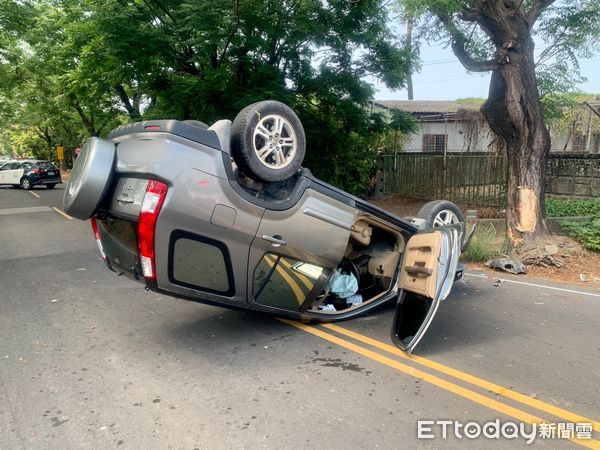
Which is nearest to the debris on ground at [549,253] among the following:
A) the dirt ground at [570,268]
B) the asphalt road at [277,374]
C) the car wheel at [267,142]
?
the dirt ground at [570,268]

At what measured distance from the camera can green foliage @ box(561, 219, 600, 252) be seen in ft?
27.6

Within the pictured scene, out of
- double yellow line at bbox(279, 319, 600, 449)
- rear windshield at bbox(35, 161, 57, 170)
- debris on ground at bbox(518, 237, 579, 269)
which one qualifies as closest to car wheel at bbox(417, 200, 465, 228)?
double yellow line at bbox(279, 319, 600, 449)

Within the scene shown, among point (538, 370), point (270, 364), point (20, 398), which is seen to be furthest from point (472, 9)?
point (20, 398)

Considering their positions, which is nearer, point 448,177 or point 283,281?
point 283,281

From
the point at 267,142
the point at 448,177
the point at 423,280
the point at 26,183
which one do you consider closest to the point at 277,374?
the point at 423,280

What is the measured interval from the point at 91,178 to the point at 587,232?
8363 mm

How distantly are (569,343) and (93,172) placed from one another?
14.6 feet

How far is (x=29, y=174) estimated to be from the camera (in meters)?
27.7

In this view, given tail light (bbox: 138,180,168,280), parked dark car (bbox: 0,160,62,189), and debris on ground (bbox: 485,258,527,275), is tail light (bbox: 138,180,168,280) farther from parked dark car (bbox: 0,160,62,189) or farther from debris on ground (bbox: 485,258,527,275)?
parked dark car (bbox: 0,160,62,189)

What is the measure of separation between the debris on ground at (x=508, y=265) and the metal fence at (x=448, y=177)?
17.4ft

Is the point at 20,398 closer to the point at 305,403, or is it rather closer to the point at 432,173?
the point at 305,403

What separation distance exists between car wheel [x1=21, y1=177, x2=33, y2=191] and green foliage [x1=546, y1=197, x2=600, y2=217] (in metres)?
26.7

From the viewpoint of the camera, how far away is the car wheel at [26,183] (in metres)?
27.8

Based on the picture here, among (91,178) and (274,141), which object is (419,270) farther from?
(91,178)
